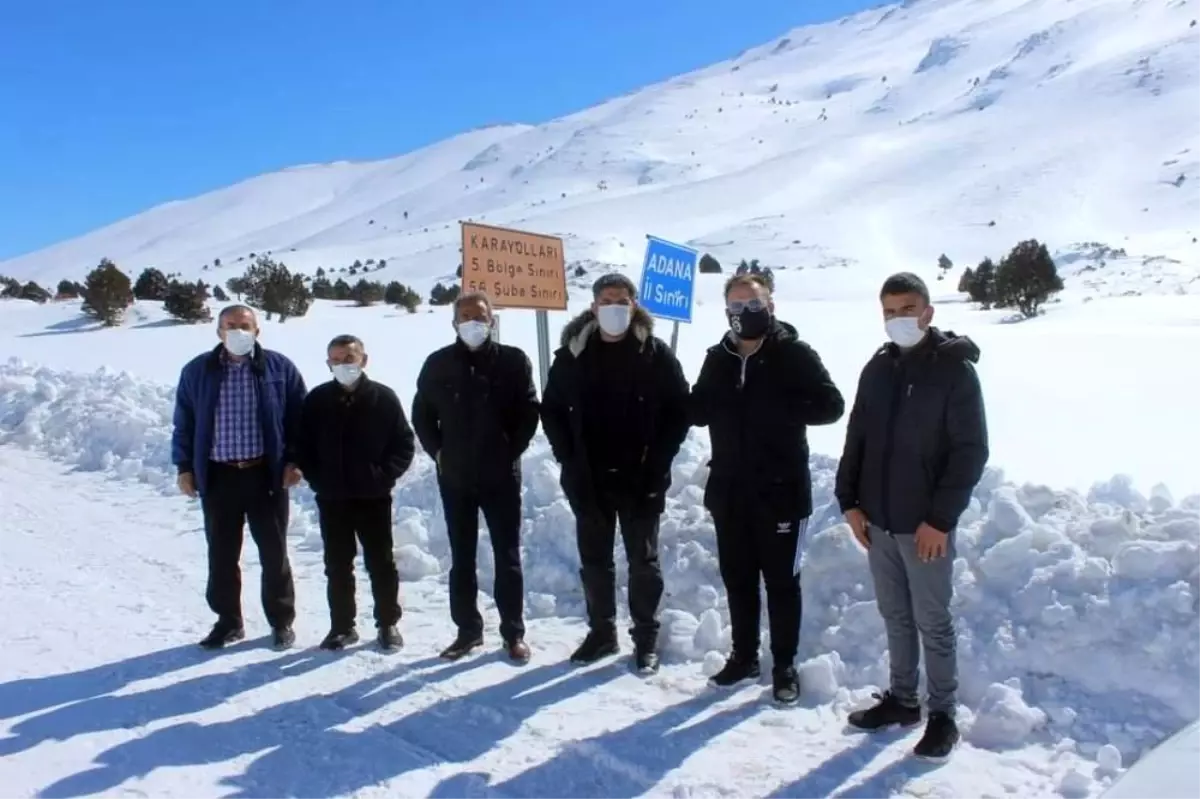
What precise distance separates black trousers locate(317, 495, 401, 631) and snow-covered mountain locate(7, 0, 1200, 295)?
35.3 metres

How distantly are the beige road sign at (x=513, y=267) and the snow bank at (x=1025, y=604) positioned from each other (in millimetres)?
1630

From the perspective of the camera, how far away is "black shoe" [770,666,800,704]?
4.48 meters

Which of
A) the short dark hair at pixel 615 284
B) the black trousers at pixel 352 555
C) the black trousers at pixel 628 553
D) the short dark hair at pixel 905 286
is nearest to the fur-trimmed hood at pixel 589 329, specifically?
the short dark hair at pixel 615 284

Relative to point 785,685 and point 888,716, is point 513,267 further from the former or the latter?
point 888,716

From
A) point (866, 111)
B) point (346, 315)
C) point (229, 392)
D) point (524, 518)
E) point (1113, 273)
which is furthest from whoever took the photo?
point (866, 111)

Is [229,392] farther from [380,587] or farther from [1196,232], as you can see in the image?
[1196,232]

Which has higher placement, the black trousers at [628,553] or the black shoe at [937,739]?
the black trousers at [628,553]

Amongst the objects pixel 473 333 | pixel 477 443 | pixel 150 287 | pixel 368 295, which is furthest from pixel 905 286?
pixel 150 287

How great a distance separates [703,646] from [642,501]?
837mm

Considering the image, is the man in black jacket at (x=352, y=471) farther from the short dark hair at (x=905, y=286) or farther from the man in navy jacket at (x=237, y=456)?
the short dark hair at (x=905, y=286)

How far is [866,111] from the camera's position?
439 ft

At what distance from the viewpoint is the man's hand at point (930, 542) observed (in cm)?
390

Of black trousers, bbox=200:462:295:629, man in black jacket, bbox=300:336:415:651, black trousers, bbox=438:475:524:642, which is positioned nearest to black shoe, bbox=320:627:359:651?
man in black jacket, bbox=300:336:415:651

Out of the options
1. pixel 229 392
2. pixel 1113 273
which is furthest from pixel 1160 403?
pixel 1113 273
